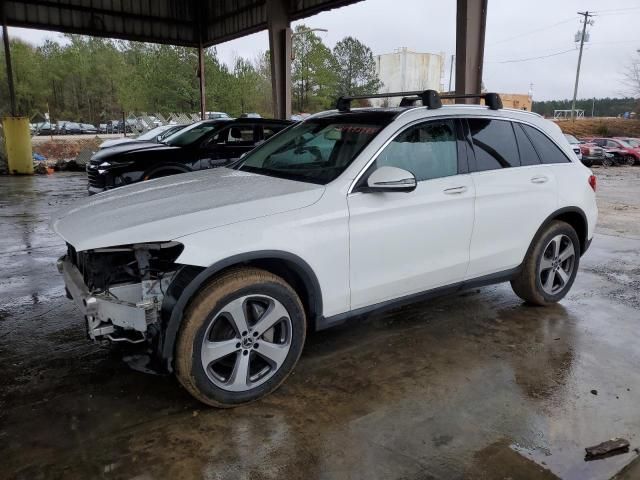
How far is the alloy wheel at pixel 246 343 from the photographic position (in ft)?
9.54

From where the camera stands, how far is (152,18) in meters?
17.5

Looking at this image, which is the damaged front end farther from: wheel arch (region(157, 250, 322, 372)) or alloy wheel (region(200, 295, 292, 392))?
alloy wheel (region(200, 295, 292, 392))

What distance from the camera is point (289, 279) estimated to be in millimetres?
3209

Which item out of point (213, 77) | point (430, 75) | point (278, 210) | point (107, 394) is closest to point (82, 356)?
point (107, 394)

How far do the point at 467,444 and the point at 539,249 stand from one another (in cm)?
226

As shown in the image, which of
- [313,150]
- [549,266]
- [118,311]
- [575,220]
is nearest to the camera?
[118,311]

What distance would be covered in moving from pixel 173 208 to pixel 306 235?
31.5 inches

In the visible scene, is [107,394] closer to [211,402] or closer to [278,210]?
[211,402]

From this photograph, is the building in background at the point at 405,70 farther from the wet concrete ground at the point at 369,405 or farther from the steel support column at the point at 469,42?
the wet concrete ground at the point at 369,405

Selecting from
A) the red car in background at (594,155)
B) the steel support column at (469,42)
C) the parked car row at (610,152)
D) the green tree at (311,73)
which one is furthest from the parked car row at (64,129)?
the steel support column at (469,42)

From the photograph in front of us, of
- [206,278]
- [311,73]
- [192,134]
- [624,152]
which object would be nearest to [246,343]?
[206,278]

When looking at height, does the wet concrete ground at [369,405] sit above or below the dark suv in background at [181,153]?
below

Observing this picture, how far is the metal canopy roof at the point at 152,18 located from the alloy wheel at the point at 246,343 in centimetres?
1219

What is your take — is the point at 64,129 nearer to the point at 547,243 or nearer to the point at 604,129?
the point at 604,129
